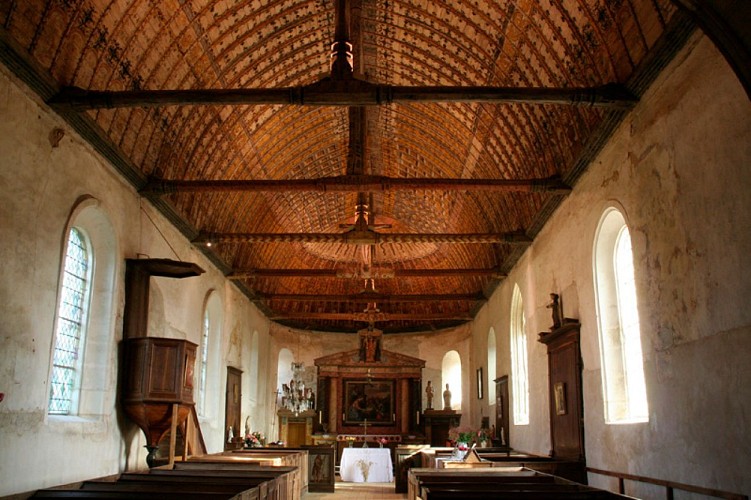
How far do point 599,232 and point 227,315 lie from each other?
34.8ft

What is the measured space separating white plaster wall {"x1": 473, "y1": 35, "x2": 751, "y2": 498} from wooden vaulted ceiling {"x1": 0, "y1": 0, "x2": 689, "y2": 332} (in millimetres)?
529

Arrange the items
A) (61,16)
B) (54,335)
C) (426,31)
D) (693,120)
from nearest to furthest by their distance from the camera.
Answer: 1. (693,120)
2. (61,16)
3. (54,335)
4. (426,31)

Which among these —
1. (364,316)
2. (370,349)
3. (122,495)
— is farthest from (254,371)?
(122,495)

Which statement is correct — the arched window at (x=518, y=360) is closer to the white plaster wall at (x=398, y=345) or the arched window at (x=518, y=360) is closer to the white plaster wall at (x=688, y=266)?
the white plaster wall at (x=688, y=266)

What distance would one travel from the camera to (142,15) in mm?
9125

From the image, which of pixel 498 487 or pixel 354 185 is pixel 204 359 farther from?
pixel 498 487

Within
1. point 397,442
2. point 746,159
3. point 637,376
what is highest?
point 746,159

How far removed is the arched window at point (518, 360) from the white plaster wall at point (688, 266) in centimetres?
597

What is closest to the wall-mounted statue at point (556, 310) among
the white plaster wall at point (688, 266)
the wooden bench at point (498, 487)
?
the white plaster wall at point (688, 266)

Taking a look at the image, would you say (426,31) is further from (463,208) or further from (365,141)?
(463,208)

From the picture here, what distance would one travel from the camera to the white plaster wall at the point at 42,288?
7387 mm

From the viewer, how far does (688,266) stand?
22.4 ft

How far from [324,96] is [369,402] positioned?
17662 millimetres

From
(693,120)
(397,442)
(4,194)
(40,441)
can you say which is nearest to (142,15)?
(4,194)
